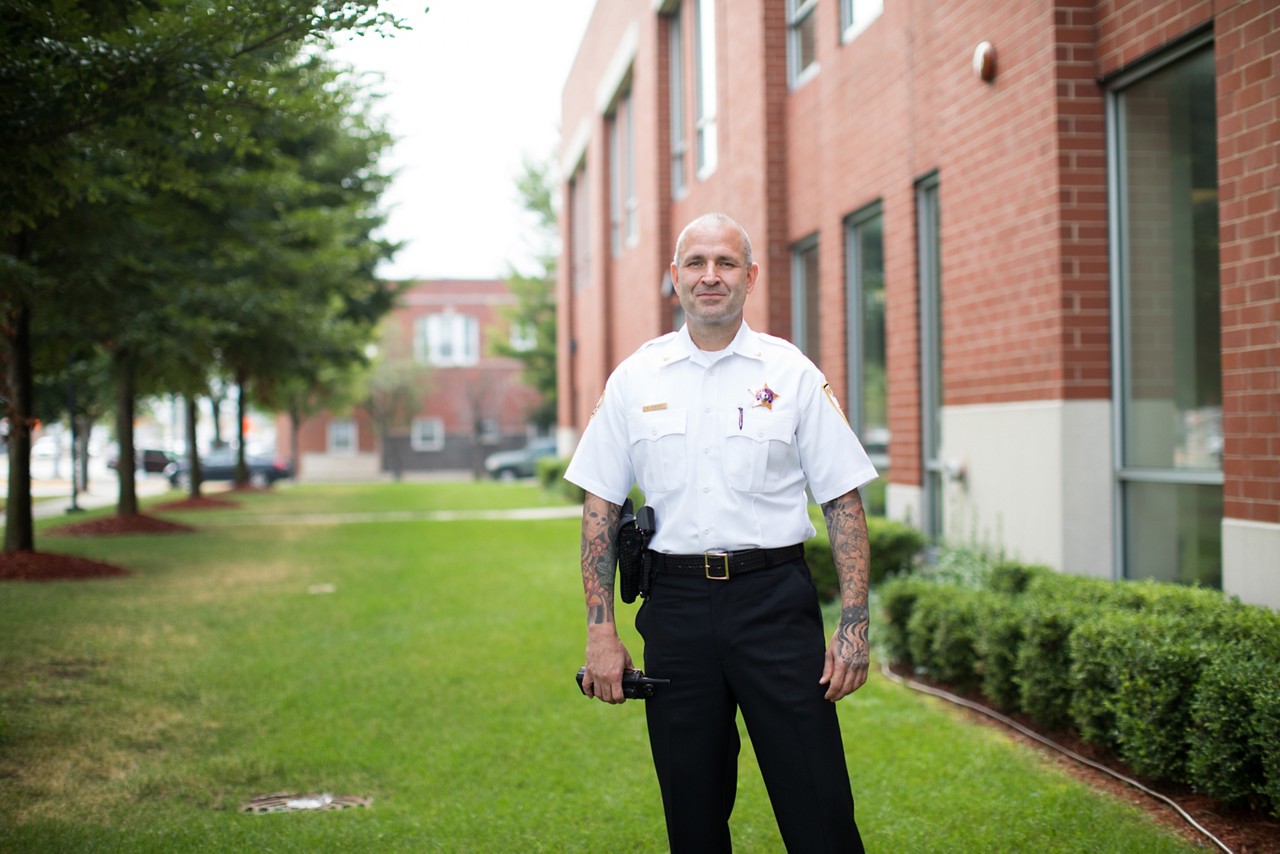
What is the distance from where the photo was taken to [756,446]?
134 inches

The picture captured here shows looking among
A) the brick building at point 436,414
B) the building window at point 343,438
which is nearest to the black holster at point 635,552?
the brick building at point 436,414

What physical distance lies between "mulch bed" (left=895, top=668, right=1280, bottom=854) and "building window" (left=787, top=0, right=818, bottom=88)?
843cm

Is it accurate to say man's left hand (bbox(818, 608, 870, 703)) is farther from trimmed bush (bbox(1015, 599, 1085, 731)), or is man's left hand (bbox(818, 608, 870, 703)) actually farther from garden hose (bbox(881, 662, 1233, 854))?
trimmed bush (bbox(1015, 599, 1085, 731))

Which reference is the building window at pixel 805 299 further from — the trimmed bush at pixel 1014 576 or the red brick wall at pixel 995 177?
the trimmed bush at pixel 1014 576

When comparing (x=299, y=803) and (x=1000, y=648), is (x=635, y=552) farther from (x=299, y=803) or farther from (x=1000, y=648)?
(x=1000, y=648)

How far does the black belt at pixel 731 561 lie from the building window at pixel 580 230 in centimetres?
2608

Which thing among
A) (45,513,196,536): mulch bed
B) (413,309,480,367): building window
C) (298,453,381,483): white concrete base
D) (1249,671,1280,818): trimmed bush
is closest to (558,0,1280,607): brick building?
(1249,671,1280,818): trimmed bush

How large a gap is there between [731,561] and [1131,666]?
248 centimetres

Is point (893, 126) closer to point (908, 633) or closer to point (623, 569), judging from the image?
point (908, 633)

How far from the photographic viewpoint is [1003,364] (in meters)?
8.47

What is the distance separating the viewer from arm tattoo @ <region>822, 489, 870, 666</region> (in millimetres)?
3328

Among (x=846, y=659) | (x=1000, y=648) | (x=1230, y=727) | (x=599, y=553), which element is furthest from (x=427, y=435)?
(x=846, y=659)

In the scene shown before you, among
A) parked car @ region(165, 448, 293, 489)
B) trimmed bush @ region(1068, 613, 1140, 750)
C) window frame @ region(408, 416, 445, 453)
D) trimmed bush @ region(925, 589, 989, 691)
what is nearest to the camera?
trimmed bush @ region(1068, 613, 1140, 750)

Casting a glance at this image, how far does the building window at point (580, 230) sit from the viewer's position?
3034 centimetres
